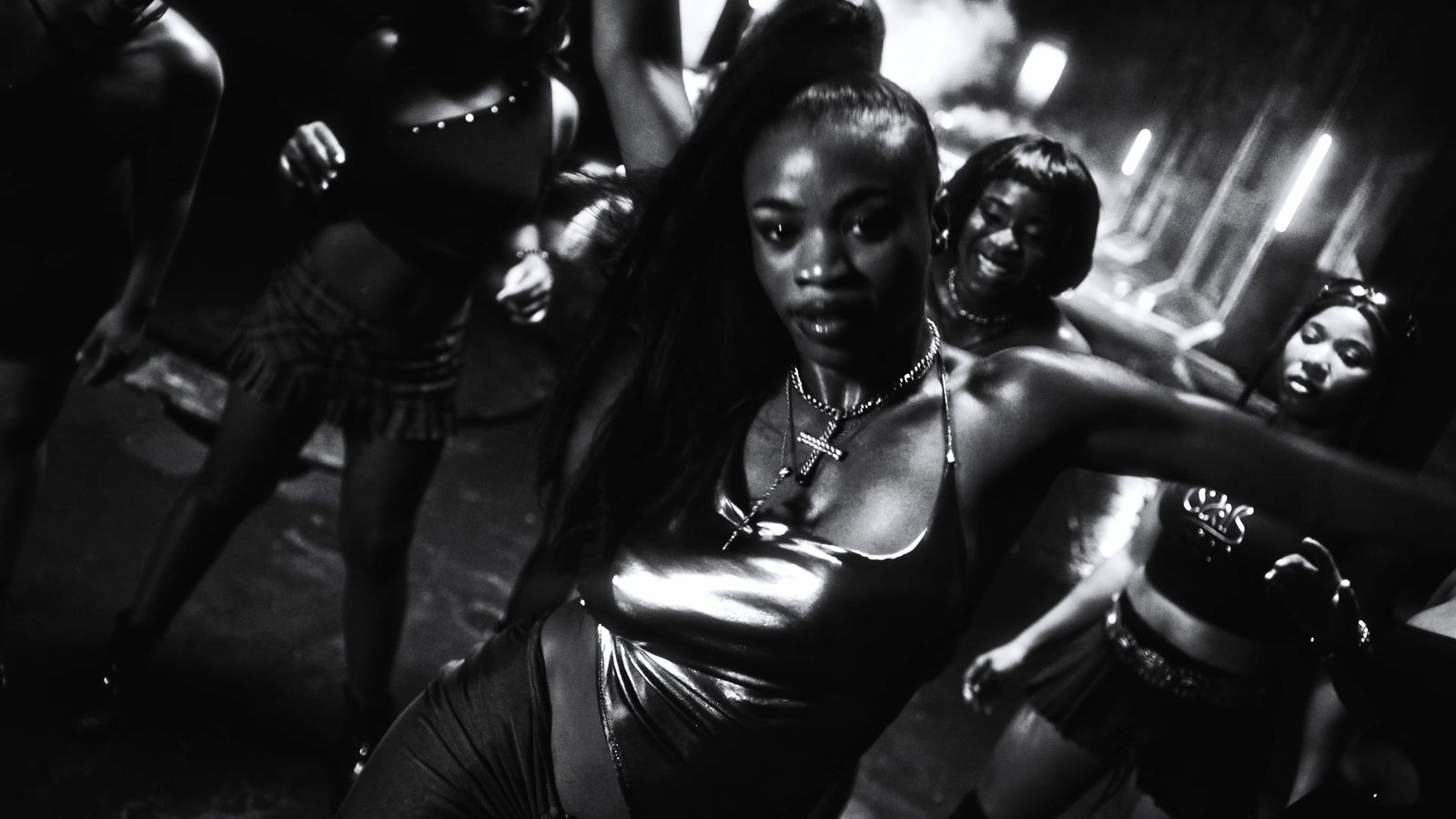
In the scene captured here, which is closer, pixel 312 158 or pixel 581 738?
pixel 581 738

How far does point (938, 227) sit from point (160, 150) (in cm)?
212

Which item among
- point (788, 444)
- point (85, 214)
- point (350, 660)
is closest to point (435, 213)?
point (85, 214)

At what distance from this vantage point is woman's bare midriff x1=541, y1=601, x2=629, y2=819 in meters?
1.53

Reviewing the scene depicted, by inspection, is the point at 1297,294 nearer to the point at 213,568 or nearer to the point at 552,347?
the point at 552,347

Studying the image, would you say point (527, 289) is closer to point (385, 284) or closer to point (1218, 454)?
point (385, 284)

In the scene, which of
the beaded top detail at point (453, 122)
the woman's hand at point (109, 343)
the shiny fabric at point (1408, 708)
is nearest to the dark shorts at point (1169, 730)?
the shiny fabric at point (1408, 708)

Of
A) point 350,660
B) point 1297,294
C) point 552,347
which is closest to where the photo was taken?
point 350,660

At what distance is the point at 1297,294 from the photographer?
26.8 feet

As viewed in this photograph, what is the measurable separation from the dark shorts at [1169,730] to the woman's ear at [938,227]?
1.81 meters

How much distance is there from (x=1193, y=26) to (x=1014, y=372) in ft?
33.6

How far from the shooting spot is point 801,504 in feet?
5.05

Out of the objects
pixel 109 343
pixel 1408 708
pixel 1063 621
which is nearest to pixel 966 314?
pixel 1063 621

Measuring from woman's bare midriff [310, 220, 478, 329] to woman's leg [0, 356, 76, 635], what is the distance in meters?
0.76

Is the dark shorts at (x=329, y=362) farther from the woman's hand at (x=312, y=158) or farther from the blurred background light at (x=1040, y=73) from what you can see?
the blurred background light at (x=1040, y=73)
